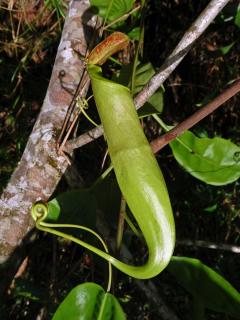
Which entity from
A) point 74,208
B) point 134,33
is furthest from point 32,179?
point 134,33

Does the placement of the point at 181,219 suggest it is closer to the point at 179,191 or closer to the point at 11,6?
the point at 179,191

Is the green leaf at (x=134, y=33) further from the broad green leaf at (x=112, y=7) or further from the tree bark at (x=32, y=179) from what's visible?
the tree bark at (x=32, y=179)

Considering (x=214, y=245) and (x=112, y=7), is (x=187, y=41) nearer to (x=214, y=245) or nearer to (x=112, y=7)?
(x=112, y=7)

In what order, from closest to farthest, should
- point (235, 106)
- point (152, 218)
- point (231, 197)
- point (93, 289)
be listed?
point (152, 218)
point (93, 289)
point (231, 197)
point (235, 106)

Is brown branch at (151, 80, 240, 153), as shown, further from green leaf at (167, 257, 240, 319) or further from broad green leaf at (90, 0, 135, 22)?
broad green leaf at (90, 0, 135, 22)

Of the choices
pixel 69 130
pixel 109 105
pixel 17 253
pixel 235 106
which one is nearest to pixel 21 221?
pixel 17 253

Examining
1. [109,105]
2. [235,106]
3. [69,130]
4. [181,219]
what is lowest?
[181,219]

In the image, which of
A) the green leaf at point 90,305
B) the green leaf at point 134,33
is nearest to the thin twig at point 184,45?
the green leaf at point 90,305
